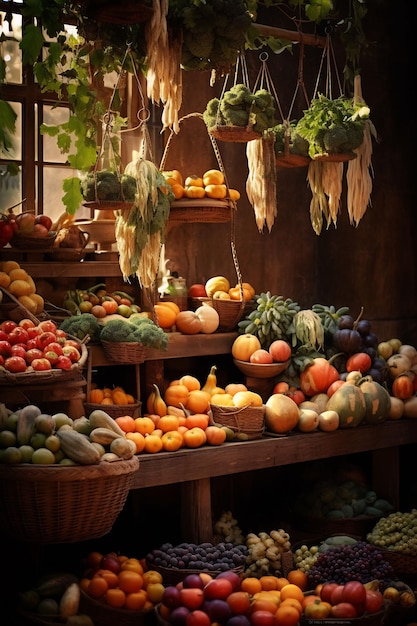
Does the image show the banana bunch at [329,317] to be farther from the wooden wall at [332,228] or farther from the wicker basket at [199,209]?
the wicker basket at [199,209]

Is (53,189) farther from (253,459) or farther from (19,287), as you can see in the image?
(253,459)

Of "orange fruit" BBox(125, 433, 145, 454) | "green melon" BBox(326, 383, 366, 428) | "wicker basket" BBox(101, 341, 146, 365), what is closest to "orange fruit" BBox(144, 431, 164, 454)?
"orange fruit" BBox(125, 433, 145, 454)

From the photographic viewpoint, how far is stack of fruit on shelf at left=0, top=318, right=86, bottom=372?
466 centimetres

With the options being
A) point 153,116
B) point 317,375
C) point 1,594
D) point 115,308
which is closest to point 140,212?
point 115,308

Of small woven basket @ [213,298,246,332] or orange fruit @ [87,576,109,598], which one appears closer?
orange fruit @ [87,576,109,598]

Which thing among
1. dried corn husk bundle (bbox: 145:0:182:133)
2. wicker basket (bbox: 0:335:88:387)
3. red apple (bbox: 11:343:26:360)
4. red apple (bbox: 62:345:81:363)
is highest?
dried corn husk bundle (bbox: 145:0:182:133)

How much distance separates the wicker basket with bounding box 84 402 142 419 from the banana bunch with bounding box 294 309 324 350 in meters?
1.31

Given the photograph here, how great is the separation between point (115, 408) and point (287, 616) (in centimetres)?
157

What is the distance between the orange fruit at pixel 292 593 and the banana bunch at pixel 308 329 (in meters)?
1.82

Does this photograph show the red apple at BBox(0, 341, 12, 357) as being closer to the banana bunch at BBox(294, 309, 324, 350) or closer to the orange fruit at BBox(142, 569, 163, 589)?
the orange fruit at BBox(142, 569, 163, 589)

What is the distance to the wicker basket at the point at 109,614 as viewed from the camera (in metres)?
4.73

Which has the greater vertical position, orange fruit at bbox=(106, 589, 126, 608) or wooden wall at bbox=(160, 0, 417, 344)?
wooden wall at bbox=(160, 0, 417, 344)

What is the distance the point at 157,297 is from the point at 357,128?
65.9 inches

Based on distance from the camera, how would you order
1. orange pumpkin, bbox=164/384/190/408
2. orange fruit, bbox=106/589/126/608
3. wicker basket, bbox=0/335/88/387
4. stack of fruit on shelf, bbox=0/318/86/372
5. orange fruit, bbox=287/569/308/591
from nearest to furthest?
wicker basket, bbox=0/335/88/387 < stack of fruit on shelf, bbox=0/318/86/372 < orange fruit, bbox=106/589/126/608 < orange fruit, bbox=287/569/308/591 < orange pumpkin, bbox=164/384/190/408
